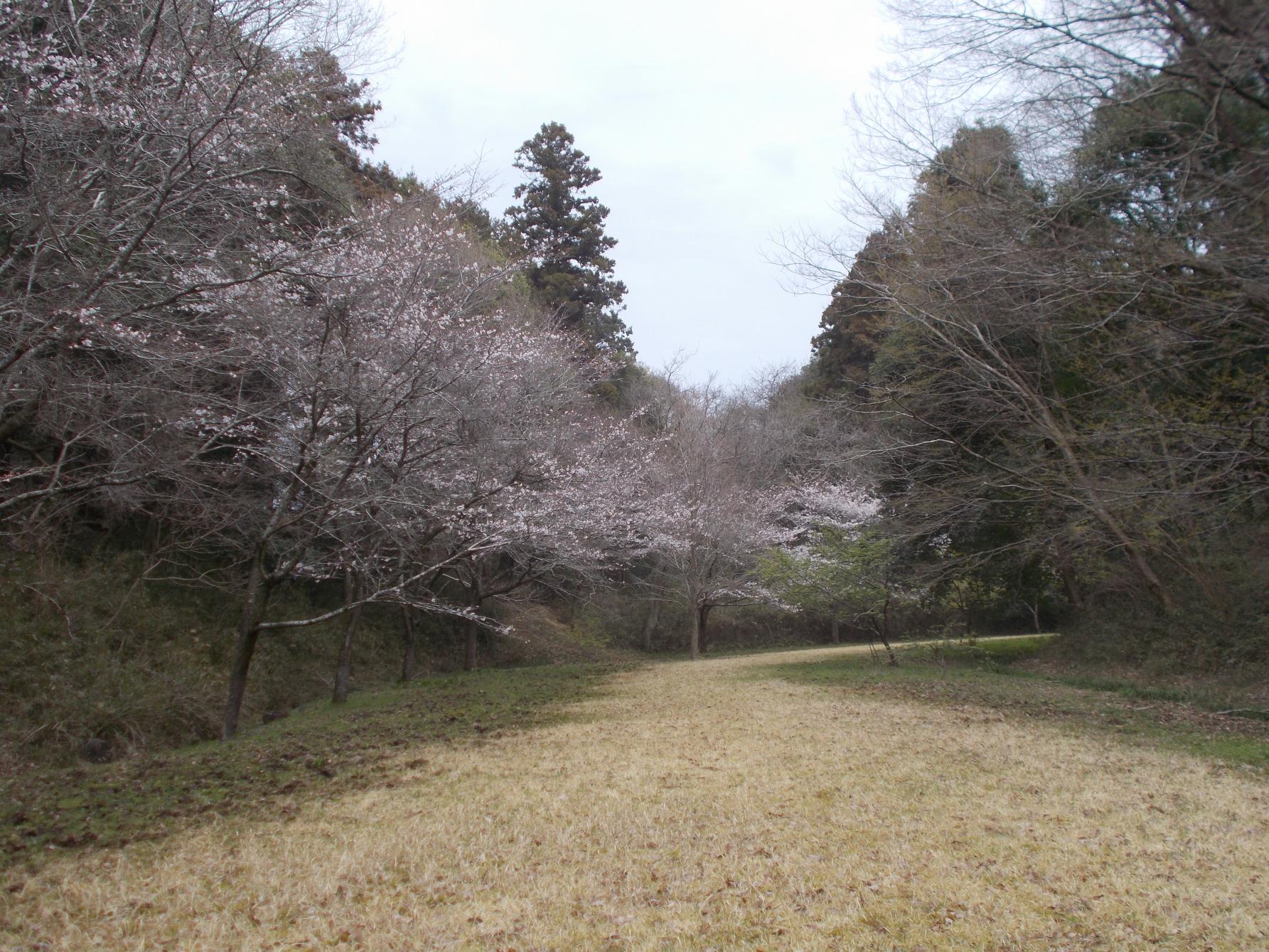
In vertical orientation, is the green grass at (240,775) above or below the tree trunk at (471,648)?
below

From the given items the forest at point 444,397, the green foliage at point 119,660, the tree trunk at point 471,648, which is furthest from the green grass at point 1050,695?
the green foliage at point 119,660

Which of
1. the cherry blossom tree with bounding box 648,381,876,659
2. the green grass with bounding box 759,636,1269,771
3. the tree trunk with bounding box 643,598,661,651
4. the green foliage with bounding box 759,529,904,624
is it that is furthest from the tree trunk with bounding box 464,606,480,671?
the tree trunk with bounding box 643,598,661,651

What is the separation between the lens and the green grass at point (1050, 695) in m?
7.53

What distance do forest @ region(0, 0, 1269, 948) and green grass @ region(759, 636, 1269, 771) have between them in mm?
568

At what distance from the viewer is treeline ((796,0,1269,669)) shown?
23.1 ft

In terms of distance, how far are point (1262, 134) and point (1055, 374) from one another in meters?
7.89

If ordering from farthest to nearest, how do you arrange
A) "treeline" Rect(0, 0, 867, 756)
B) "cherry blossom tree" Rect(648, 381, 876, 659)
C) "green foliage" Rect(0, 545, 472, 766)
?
"cherry blossom tree" Rect(648, 381, 876, 659) → "green foliage" Rect(0, 545, 472, 766) → "treeline" Rect(0, 0, 867, 756)

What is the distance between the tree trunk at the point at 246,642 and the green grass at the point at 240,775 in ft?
0.87

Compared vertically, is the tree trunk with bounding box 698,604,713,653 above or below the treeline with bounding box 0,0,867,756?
below

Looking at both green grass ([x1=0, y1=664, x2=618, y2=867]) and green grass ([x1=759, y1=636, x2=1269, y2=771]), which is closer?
green grass ([x1=0, y1=664, x2=618, y2=867])

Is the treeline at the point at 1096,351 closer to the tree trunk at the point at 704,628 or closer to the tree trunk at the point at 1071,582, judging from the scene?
the tree trunk at the point at 1071,582

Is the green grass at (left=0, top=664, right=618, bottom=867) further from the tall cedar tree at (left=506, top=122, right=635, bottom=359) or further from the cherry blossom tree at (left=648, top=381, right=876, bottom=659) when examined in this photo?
the tall cedar tree at (left=506, top=122, right=635, bottom=359)

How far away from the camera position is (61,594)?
374 inches

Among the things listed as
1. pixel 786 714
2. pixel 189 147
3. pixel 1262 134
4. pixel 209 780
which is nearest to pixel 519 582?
pixel 786 714
